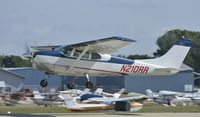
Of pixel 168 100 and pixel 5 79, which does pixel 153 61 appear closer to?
pixel 168 100

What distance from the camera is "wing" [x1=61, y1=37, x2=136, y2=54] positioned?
3225cm

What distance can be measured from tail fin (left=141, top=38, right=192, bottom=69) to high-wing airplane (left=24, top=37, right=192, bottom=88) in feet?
2.11

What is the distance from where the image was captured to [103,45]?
33.1 meters

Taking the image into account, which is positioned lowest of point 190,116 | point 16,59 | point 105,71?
point 190,116

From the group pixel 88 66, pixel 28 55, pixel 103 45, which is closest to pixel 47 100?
pixel 88 66

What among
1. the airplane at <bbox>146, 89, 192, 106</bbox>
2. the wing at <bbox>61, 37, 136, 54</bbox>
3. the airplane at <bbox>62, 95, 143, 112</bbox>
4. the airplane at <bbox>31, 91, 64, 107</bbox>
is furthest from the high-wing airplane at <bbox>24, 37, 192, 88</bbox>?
the airplane at <bbox>146, 89, 192, 106</bbox>

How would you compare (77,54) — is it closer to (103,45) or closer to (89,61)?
(89,61)

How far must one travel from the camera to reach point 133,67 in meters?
33.8

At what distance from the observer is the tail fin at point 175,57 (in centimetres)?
3534

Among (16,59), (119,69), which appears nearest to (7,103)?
(119,69)

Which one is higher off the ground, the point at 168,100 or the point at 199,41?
the point at 199,41

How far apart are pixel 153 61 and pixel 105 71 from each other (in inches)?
130

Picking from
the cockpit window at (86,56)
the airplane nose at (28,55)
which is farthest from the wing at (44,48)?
the cockpit window at (86,56)

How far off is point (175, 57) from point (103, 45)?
5.25m
